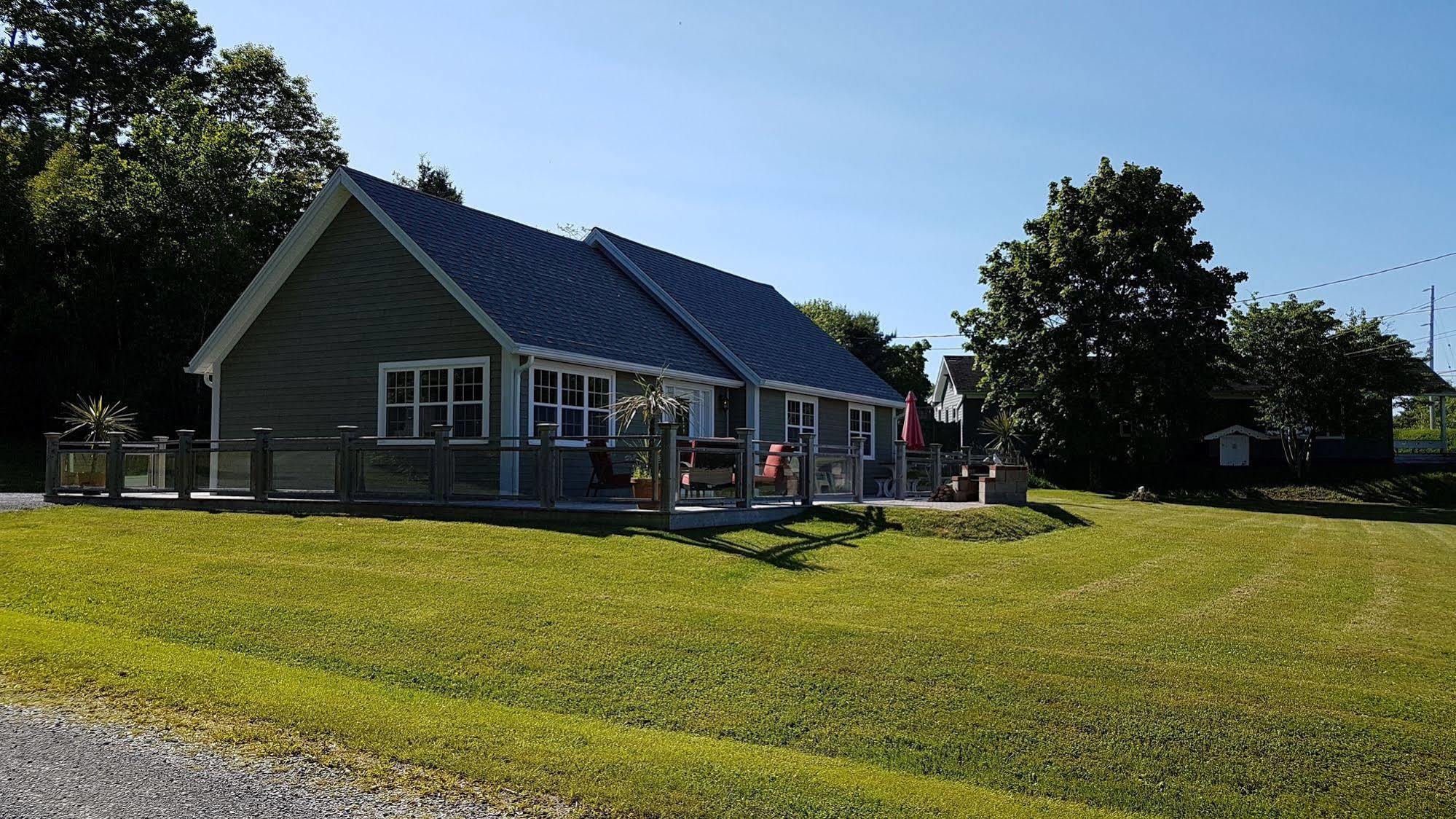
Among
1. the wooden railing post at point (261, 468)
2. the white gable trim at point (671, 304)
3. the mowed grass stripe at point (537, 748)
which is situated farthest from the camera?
the white gable trim at point (671, 304)

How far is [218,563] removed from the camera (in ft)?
36.9

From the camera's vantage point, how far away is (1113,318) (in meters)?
31.0

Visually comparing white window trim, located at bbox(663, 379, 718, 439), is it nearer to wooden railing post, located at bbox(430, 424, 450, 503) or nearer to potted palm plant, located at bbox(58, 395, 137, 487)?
wooden railing post, located at bbox(430, 424, 450, 503)

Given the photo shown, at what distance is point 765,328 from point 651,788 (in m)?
22.5

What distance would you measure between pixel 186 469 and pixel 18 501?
4.54 meters

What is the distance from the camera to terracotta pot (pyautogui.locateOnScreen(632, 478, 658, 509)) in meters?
13.3

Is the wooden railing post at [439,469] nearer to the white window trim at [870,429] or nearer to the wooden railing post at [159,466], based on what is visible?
the wooden railing post at [159,466]

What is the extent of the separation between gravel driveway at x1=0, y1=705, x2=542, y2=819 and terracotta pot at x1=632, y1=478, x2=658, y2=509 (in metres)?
7.63

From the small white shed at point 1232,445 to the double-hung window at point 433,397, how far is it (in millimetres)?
31388

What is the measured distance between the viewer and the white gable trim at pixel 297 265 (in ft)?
56.2

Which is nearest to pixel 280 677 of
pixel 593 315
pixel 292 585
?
pixel 292 585

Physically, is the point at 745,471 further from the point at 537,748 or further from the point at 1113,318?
the point at 1113,318

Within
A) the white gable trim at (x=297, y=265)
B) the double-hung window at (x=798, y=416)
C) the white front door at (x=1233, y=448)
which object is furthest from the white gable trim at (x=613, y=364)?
the white front door at (x=1233, y=448)

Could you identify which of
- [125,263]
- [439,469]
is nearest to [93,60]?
[125,263]
